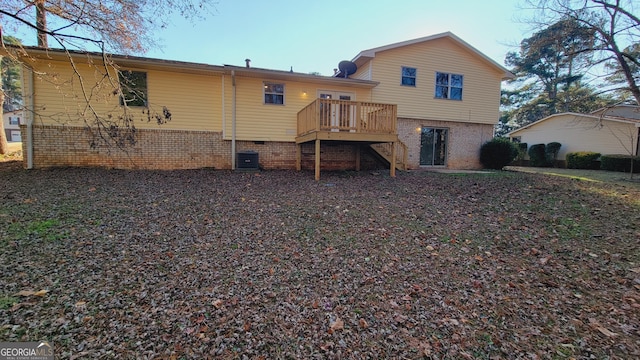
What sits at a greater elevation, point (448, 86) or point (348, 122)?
point (448, 86)

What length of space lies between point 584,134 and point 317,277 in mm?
23855

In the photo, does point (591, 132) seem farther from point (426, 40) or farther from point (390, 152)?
point (390, 152)

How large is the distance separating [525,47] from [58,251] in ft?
59.9

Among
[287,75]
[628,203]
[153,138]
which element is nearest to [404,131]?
[287,75]

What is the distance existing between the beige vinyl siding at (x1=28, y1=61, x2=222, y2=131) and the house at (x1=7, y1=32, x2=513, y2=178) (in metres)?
0.03

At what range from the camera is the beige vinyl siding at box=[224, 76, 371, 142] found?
11.0 metres

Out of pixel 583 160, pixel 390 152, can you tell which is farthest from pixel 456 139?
pixel 583 160

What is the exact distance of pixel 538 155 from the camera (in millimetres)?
20656

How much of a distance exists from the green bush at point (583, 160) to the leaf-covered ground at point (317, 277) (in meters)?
14.5

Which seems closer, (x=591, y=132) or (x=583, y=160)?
(x=583, y=160)

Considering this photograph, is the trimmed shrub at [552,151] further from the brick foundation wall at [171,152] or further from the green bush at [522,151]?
the brick foundation wall at [171,152]

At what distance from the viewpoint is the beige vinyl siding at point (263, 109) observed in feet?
36.2

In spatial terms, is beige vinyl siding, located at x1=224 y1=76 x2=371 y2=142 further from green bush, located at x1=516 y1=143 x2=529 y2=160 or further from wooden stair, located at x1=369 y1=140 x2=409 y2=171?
green bush, located at x1=516 y1=143 x2=529 y2=160

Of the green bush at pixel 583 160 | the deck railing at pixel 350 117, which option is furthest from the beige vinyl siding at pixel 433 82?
the green bush at pixel 583 160
